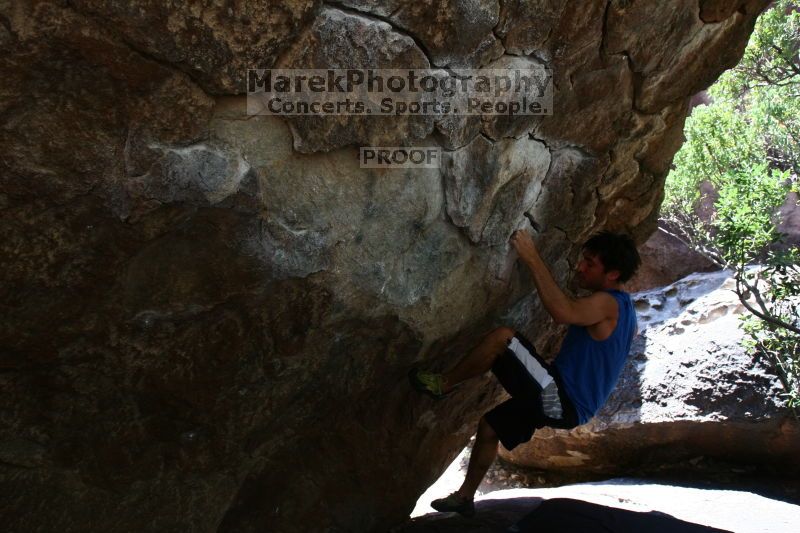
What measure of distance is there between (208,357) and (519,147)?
134 cm

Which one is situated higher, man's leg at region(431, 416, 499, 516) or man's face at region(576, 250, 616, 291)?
man's face at region(576, 250, 616, 291)

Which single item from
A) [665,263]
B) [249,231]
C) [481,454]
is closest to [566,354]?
[481,454]

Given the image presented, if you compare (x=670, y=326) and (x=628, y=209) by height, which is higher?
(x=628, y=209)

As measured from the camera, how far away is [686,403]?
17.1 feet

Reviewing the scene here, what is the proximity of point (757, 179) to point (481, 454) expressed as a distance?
255 centimetres

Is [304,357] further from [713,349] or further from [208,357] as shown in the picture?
[713,349]

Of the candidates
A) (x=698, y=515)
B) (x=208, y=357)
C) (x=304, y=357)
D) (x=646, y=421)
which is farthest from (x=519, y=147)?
(x=646, y=421)

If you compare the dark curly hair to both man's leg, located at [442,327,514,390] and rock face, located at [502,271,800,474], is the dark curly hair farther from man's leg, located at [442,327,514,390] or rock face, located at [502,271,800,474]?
rock face, located at [502,271,800,474]

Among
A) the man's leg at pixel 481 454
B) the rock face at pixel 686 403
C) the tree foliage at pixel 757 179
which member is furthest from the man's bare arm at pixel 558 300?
the rock face at pixel 686 403

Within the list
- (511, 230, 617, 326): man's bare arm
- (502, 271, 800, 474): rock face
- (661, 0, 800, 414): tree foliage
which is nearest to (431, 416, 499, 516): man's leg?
(511, 230, 617, 326): man's bare arm

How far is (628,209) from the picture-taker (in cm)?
378

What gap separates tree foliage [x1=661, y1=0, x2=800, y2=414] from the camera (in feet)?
14.6

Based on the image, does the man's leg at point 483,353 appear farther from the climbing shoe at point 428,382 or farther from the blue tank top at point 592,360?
the blue tank top at point 592,360

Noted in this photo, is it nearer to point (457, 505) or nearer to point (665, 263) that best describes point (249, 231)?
point (457, 505)
